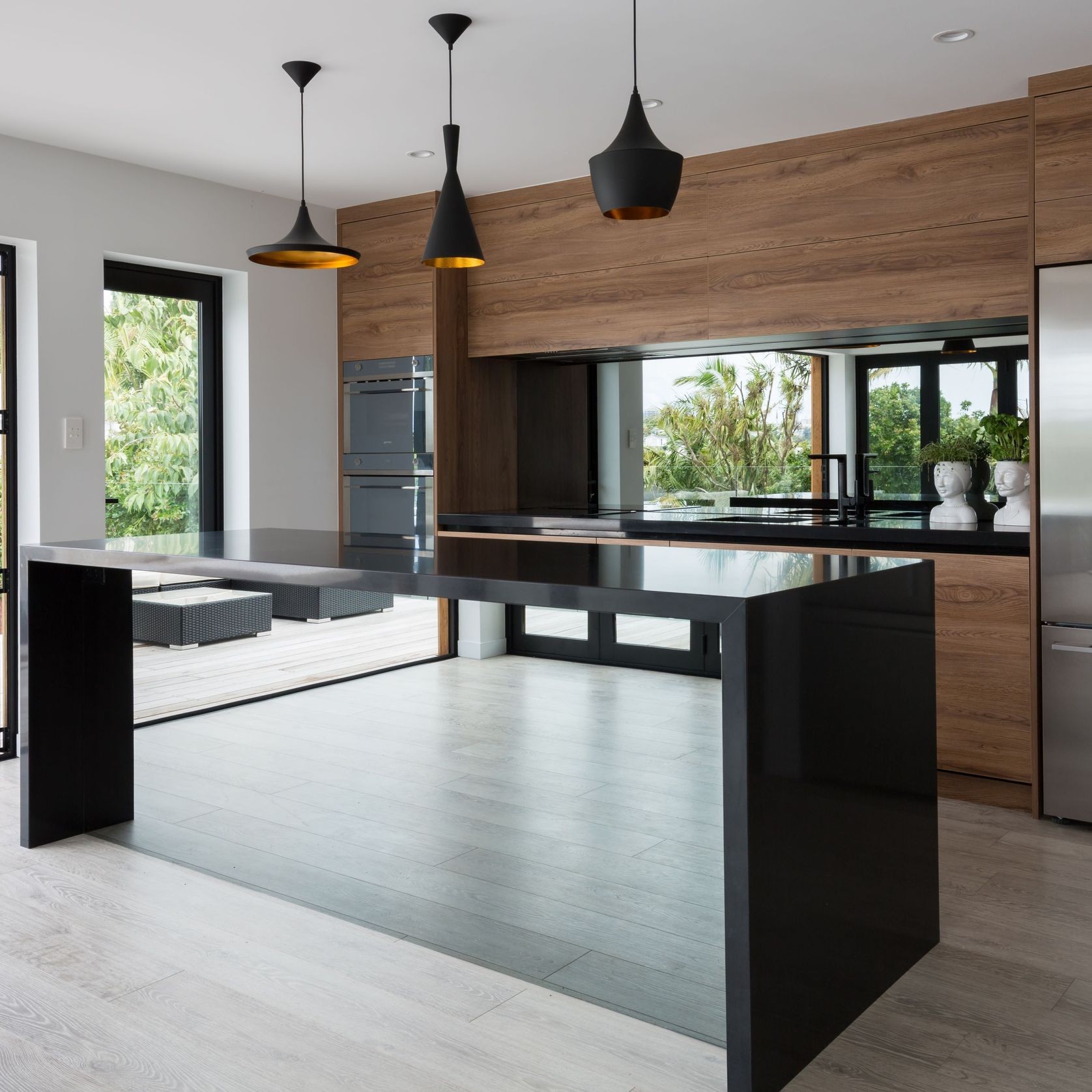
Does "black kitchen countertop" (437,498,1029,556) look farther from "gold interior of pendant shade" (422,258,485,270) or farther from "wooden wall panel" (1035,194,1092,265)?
"gold interior of pendant shade" (422,258,485,270)

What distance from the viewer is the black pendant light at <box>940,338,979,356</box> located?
14.1 ft

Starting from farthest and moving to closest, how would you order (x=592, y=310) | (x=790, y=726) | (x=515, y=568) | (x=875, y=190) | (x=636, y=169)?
(x=592, y=310)
(x=875, y=190)
(x=636, y=169)
(x=515, y=568)
(x=790, y=726)

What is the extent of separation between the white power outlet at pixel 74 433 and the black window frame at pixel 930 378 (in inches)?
129

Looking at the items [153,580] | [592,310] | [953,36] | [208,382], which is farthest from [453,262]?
[153,580]

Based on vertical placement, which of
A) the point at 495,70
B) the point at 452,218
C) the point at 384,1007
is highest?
the point at 495,70

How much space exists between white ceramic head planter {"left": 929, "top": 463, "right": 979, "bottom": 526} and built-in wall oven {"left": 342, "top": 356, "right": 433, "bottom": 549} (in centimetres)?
242

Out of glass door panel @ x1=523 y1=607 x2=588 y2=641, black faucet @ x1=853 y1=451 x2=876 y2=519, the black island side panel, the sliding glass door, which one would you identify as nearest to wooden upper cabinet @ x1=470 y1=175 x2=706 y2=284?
black faucet @ x1=853 y1=451 x2=876 y2=519

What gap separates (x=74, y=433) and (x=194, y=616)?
5.76 feet

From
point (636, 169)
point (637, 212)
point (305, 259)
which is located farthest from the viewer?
point (305, 259)

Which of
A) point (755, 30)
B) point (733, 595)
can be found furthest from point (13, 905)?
point (755, 30)

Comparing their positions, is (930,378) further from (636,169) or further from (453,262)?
(636,169)

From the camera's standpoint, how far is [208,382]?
533 cm

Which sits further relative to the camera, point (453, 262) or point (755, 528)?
point (755, 528)

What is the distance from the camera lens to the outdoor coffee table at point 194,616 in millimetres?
6043
